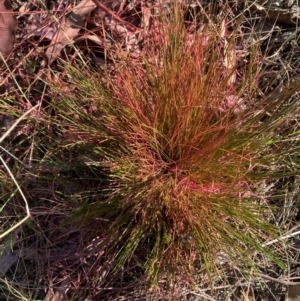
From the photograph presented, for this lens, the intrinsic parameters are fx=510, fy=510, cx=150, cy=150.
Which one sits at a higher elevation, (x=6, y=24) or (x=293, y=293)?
(x=6, y=24)

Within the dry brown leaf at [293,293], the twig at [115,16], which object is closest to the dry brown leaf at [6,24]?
the twig at [115,16]

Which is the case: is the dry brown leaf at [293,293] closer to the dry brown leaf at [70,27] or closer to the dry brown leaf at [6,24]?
the dry brown leaf at [70,27]

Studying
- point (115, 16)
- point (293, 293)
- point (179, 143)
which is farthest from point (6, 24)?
point (293, 293)

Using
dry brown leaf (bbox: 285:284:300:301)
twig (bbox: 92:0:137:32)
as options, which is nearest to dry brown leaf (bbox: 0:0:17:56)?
twig (bbox: 92:0:137:32)

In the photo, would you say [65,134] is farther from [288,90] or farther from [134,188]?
[288,90]

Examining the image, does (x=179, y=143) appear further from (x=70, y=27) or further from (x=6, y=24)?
(x=6, y=24)

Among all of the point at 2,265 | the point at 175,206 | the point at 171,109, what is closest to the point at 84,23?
the point at 171,109

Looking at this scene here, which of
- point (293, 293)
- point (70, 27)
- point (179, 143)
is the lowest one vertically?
point (293, 293)
